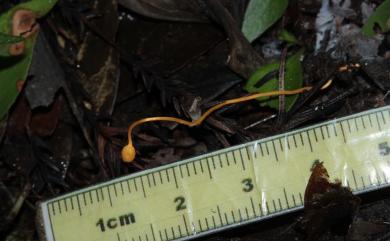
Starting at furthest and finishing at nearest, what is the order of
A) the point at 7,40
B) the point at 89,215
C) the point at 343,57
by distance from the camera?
the point at 343,57, the point at 89,215, the point at 7,40

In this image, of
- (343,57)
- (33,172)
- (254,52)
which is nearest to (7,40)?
(33,172)

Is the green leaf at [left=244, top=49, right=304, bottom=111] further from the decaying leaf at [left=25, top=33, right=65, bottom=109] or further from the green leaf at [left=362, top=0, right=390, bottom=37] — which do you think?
the decaying leaf at [left=25, top=33, right=65, bottom=109]

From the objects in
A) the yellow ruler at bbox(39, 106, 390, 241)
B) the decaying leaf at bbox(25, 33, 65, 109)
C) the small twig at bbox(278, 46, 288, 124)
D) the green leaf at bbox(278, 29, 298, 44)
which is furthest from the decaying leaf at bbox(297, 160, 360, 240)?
the decaying leaf at bbox(25, 33, 65, 109)

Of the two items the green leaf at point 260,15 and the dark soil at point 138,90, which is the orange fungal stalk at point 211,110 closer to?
the dark soil at point 138,90

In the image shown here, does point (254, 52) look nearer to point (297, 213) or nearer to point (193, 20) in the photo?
point (193, 20)

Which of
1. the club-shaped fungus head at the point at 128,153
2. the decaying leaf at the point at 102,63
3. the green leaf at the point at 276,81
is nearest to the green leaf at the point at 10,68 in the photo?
the decaying leaf at the point at 102,63

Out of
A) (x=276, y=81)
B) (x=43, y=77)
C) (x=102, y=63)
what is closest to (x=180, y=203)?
(x=276, y=81)

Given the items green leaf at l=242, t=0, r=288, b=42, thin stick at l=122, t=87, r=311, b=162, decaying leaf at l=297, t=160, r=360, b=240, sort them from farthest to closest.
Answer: green leaf at l=242, t=0, r=288, b=42, thin stick at l=122, t=87, r=311, b=162, decaying leaf at l=297, t=160, r=360, b=240
